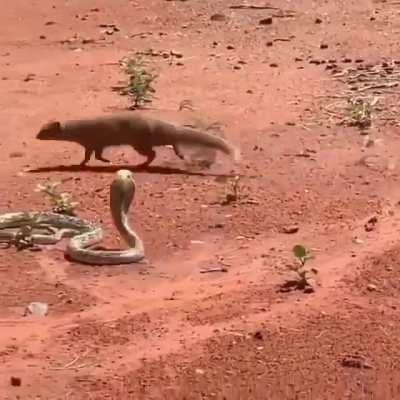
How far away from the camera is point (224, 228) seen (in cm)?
666

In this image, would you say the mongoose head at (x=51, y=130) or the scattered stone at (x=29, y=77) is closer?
the mongoose head at (x=51, y=130)

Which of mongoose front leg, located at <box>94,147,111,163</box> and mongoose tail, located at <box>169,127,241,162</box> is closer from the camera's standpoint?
mongoose tail, located at <box>169,127,241,162</box>

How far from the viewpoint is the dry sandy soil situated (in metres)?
4.98

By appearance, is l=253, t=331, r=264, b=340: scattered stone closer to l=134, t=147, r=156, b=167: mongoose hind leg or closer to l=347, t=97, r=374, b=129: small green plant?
l=134, t=147, r=156, b=167: mongoose hind leg

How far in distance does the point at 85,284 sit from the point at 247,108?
3755mm

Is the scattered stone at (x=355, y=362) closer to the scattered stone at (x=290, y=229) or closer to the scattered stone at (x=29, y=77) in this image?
the scattered stone at (x=290, y=229)

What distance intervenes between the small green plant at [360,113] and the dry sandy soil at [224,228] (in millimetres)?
78

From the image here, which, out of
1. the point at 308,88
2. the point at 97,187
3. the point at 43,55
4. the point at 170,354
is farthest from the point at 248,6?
the point at 170,354

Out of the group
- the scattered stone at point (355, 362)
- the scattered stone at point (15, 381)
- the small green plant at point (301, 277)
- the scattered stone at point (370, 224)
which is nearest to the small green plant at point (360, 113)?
the scattered stone at point (370, 224)

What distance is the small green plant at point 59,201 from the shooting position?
22.2 ft

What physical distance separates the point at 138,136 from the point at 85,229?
1.40m

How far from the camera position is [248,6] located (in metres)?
13.4

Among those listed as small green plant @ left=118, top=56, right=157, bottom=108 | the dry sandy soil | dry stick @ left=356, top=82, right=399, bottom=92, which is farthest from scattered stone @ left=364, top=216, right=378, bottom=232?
small green plant @ left=118, top=56, right=157, bottom=108

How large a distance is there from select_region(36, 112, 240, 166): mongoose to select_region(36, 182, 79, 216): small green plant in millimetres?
908
